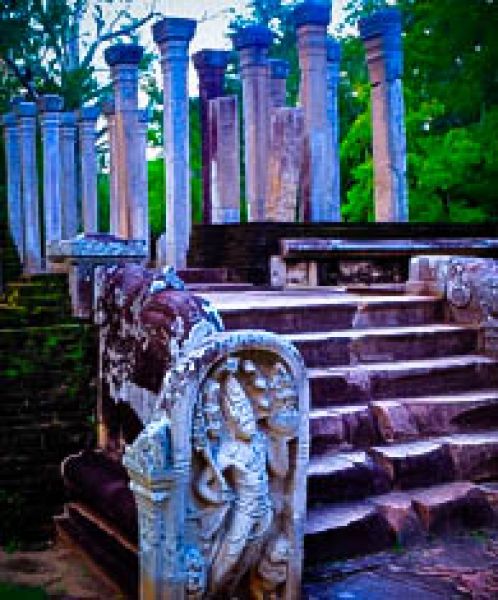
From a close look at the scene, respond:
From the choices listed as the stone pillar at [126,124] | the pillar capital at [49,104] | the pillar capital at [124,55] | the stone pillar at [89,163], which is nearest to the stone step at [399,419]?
the stone pillar at [126,124]

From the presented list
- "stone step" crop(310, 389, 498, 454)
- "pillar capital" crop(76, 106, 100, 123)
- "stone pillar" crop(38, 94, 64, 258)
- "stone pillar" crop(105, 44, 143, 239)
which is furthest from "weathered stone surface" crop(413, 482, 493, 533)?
"pillar capital" crop(76, 106, 100, 123)

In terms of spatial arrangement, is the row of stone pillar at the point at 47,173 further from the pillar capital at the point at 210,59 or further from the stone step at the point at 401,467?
the stone step at the point at 401,467

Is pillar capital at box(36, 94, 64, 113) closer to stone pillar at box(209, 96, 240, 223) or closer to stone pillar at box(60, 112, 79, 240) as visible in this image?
stone pillar at box(60, 112, 79, 240)

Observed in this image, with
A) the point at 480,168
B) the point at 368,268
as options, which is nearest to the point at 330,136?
the point at 480,168

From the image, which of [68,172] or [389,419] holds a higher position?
[68,172]

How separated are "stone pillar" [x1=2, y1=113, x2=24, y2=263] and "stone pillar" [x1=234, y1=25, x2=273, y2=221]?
841cm

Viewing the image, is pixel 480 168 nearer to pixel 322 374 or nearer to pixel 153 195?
pixel 322 374

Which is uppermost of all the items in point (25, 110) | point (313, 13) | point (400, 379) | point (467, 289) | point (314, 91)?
point (25, 110)

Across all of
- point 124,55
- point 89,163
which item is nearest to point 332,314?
point 124,55

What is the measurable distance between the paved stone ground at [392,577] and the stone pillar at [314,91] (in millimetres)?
8924

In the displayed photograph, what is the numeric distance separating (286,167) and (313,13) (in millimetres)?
2339

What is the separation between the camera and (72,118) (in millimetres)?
20656

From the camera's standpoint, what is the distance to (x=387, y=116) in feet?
43.2

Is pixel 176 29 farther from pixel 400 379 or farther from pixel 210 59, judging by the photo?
pixel 400 379
